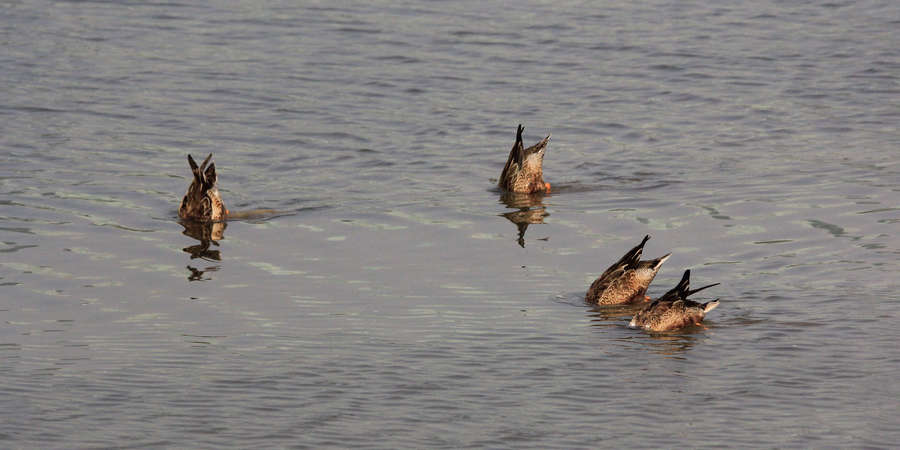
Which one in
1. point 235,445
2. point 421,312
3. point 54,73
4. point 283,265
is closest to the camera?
point 235,445

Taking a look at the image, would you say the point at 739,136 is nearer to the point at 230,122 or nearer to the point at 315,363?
the point at 230,122

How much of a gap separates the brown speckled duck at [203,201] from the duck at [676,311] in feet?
19.7

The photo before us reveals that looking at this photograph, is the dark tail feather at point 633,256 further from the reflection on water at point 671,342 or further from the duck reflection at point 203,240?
the duck reflection at point 203,240

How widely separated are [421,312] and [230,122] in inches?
396

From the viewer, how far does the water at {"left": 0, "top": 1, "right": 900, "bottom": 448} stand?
7805mm

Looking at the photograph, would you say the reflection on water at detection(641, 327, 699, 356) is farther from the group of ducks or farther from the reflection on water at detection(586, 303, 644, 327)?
the reflection on water at detection(586, 303, 644, 327)

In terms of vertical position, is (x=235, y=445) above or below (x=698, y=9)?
below

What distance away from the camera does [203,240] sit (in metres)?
13.1

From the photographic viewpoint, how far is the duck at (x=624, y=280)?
10.4m

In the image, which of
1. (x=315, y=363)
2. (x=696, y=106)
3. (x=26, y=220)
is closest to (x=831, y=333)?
(x=315, y=363)

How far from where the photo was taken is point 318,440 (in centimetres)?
723

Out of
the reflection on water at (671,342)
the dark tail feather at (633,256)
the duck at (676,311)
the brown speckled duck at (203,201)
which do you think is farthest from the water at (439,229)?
the dark tail feather at (633,256)

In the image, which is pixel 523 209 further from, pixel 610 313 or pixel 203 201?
pixel 610 313

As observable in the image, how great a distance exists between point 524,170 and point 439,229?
2513 millimetres
